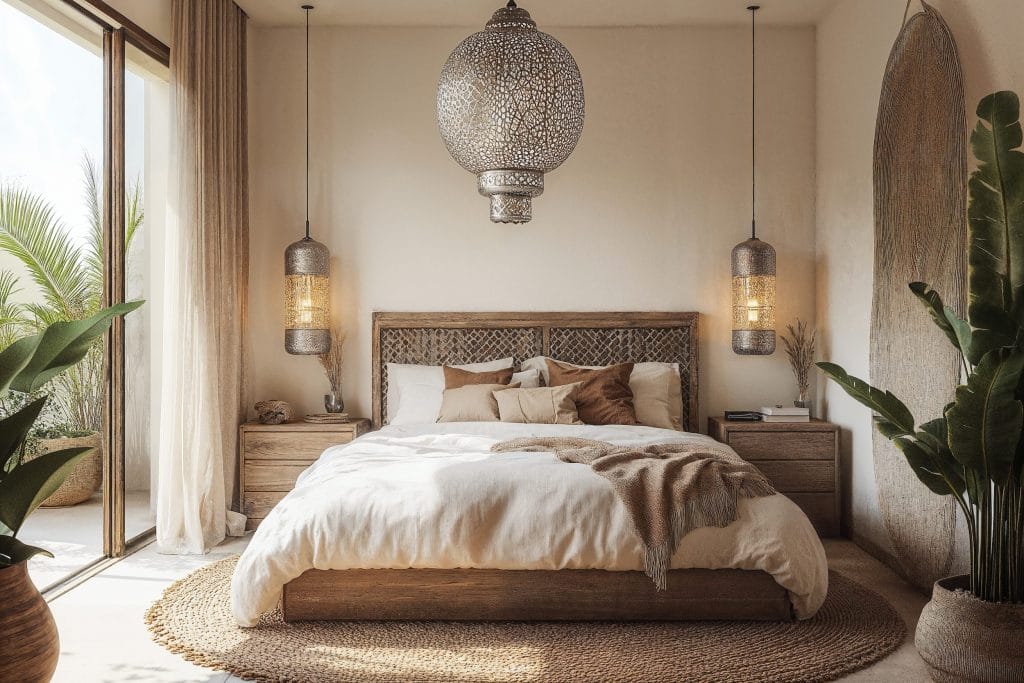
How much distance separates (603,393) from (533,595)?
177cm

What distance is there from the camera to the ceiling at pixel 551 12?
502 centimetres

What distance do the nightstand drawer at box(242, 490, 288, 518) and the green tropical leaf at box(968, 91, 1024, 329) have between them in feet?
12.2

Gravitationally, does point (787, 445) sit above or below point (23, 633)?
above

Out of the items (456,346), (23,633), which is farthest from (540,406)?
(23,633)

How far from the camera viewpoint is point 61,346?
2.18 meters

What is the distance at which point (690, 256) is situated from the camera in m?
5.41

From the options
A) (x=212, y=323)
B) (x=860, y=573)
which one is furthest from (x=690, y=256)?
(x=212, y=323)

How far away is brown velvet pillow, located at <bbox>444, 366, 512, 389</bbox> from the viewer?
498 centimetres

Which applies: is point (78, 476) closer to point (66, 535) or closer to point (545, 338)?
point (66, 535)

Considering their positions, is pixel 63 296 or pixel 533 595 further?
pixel 63 296

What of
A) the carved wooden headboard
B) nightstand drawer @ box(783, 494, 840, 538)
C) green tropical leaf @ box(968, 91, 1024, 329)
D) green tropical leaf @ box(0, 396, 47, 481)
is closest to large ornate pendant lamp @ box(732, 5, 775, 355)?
the carved wooden headboard

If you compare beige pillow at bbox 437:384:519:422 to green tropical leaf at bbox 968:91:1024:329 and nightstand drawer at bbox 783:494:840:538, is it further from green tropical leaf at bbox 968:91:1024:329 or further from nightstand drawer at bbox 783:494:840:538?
green tropical leaf at bbox 968:91:1024:329

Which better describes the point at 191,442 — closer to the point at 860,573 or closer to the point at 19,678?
the point at 19,678

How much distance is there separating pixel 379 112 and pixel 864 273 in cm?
309
